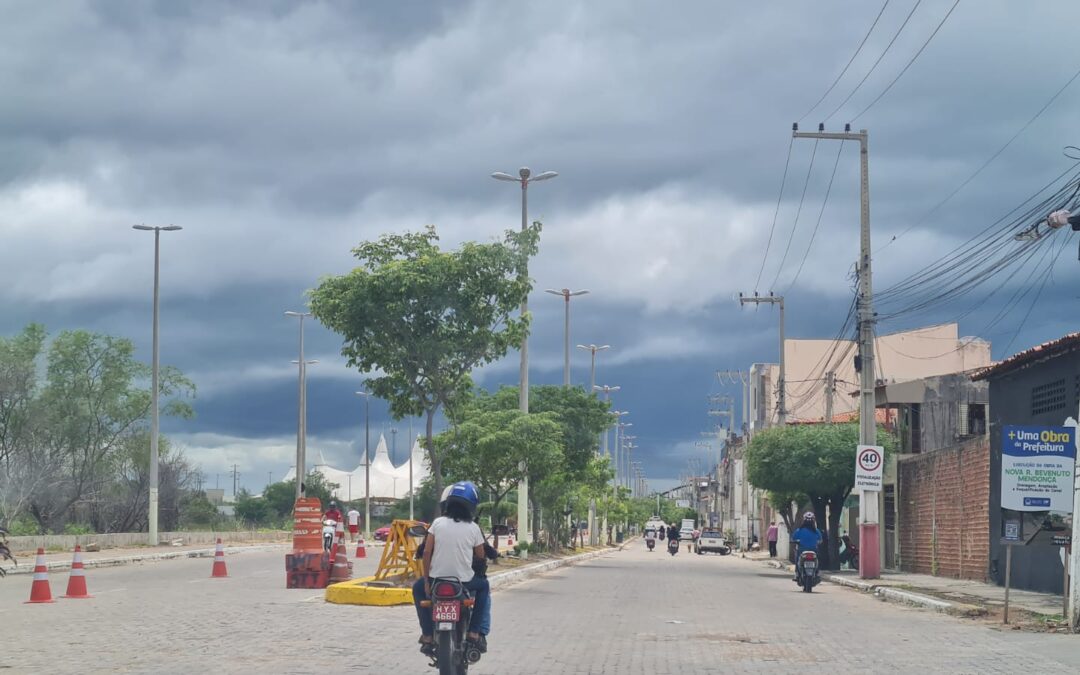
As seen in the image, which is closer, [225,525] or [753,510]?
[225,525]

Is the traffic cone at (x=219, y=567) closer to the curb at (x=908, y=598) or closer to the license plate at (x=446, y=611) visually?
the curb at (x=908, y=598)

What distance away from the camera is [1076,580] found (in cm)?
1614

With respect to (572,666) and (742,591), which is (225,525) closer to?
(742,591)

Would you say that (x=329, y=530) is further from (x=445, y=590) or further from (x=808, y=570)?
(x=445, y=590)

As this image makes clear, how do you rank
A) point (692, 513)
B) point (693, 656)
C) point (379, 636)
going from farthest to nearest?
point (692, 513) < point (379, 636) < point (693, 656)

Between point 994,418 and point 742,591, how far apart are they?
6.70 metres

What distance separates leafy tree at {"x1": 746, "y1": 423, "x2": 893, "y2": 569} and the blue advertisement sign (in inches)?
789

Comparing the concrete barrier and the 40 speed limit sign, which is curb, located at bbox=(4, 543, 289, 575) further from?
the 40 speed limit sign

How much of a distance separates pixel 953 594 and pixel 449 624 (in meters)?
17.7

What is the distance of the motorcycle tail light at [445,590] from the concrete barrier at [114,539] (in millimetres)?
26141

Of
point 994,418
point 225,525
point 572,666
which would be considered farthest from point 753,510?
point 572,666

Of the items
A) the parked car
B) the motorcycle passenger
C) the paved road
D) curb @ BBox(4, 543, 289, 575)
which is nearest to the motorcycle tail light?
the motorcycle passenger

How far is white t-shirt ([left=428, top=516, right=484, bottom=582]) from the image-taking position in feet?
31.9

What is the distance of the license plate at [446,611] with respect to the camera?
9477mm
